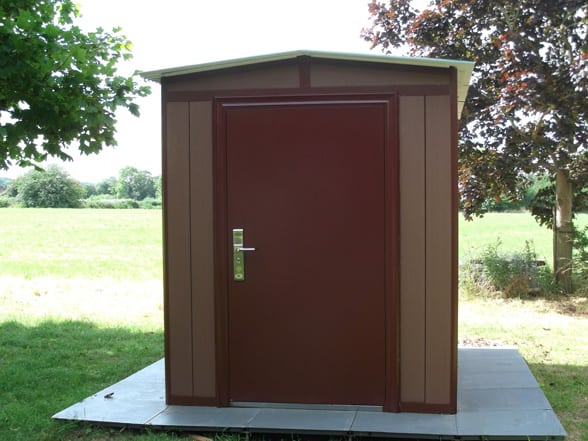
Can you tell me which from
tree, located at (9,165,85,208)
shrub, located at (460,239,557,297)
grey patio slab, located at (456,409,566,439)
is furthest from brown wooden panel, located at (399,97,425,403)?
tree, located at (9,165,85,208)

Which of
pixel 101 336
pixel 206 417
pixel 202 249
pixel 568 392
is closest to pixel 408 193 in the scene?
pixel 202 249

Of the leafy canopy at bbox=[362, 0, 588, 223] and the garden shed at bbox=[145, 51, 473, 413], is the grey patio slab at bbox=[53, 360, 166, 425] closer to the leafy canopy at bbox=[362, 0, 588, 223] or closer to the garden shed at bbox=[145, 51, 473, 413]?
the garden shed at bbox=[145, 51, 473, 413]

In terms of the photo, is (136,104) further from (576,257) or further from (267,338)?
(576,257)

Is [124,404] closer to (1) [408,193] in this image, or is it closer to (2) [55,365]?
(2) [55,365]

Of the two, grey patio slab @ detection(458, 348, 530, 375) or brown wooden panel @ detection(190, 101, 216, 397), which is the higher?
brown wooden panel @ detection(190, 101, 216, 397)

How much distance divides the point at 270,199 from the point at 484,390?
2201mm

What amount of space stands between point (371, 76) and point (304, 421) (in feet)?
7.63

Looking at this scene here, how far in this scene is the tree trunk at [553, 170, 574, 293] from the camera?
32.7 ft

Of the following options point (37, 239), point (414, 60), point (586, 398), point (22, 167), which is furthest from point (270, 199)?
point (37, 239)

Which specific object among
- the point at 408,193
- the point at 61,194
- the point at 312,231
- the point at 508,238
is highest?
the point at 61,194

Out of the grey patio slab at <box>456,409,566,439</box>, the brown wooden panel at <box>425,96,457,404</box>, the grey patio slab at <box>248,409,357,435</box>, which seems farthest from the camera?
the brown wooden panel at <box>425,96,457,404</box>

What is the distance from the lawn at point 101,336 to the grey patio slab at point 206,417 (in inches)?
4.5

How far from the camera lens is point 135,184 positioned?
49.1 metres

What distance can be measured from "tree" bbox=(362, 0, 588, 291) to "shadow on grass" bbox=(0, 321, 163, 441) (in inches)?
231
